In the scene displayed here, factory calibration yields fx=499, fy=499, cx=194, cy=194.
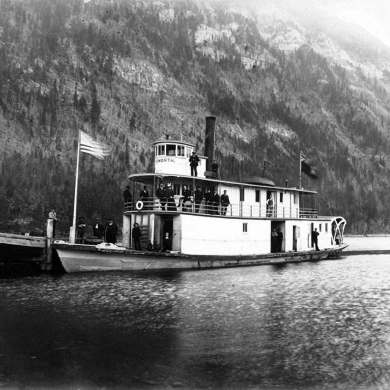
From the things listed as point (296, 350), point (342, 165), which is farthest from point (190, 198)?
point (342, 165)

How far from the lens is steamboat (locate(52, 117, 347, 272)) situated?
29453 millimetres

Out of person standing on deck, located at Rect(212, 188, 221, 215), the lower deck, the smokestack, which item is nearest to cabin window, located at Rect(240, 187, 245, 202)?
the lower deck

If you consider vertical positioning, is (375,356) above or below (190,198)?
below

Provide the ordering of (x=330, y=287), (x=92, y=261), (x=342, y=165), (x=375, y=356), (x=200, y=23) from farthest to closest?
1. (x=200, y=23)
2. (x=342, y=165)
3. (x=92, y=261)
4. (x=330, y=287)
5. (x=375, y=356)

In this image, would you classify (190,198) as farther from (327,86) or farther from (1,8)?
(327,86)

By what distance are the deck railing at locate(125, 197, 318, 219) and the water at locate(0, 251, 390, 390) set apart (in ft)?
18.9

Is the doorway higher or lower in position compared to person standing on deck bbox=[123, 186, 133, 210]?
lower

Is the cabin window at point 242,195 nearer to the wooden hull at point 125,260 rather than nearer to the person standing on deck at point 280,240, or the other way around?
the person standing on deck at point 280,240

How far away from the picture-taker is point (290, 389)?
1084cm

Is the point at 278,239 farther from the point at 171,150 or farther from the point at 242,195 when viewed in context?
the point at 171,150

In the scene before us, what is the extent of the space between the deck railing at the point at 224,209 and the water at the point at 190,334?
5.77 meters

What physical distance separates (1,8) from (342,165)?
109 m

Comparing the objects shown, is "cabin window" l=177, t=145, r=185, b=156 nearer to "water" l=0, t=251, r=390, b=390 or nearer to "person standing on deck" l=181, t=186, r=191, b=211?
"person standing on deck" l=181, t=186, r=191, b=211

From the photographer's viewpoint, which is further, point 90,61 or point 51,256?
point 90,61
